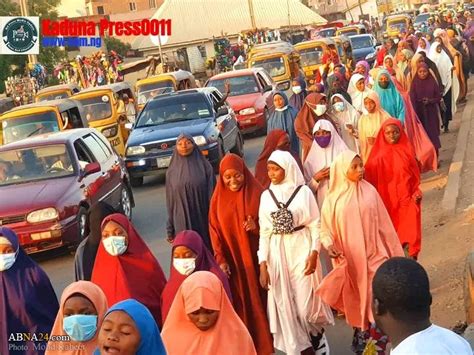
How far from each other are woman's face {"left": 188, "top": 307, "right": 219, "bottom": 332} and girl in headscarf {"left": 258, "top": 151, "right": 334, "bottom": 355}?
175cm

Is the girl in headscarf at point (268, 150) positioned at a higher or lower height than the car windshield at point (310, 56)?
higher

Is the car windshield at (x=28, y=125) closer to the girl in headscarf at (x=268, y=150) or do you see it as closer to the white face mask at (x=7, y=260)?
the girl in headscarf at (x=268, y=150)

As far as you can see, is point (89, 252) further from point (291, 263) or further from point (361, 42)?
point (361, 42)

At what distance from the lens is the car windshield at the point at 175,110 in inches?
672

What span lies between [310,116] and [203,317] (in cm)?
655

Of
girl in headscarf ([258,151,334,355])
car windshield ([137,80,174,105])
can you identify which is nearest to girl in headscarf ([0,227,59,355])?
girl in headscarf ([258,151,334,355])

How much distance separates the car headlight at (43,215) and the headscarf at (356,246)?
16.6ft

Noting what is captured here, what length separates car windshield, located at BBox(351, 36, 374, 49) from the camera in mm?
38281

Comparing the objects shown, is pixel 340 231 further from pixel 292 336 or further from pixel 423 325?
pixel 423 325

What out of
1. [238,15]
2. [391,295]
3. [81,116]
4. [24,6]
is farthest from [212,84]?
[238,15]

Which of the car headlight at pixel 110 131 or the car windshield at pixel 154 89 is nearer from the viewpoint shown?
the car headlight at pixel 110 131

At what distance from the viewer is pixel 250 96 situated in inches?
839

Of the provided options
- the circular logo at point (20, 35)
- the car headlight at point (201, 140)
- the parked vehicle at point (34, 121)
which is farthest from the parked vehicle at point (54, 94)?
the car headlight at point (201, 140)

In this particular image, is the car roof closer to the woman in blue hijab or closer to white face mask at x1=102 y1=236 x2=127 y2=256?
the woman in blue hijab
